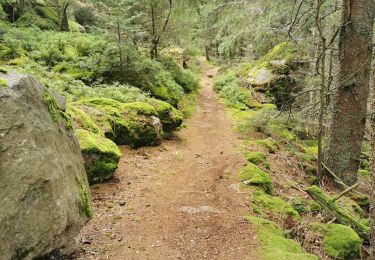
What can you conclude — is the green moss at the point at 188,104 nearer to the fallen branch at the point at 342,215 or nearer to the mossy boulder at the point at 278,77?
the mossy boulder at the point at 278,77

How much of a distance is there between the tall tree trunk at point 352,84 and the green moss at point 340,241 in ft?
9.26

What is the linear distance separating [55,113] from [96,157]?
101 inches

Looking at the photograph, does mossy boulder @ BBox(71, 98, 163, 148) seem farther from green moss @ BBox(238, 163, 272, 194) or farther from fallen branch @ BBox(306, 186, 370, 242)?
fallen branch @ BBox(306, 186, 370, 242)

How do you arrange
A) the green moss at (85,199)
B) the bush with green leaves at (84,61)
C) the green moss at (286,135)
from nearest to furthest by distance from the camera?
the green moss at (85,199), the green moss at (286,135), the bush with green leaves at (84,61)

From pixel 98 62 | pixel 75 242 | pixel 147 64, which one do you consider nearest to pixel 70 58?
pixel 98 62

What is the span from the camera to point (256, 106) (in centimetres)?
1991

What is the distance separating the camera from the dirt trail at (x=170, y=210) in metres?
5.03

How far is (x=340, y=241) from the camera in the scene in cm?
604

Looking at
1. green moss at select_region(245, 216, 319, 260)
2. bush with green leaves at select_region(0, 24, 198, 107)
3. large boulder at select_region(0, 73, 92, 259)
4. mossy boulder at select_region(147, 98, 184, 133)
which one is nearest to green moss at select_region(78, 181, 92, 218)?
large boulder at select_region(0, 73, 92, 259)

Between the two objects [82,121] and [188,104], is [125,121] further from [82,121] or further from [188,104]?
[188,104]

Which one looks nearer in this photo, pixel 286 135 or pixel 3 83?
pixel 3 83

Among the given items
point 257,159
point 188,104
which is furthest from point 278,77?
point 257,159

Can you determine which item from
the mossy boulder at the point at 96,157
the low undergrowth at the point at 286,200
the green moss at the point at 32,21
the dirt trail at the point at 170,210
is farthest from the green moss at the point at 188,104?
the green moss at the point at 32,21

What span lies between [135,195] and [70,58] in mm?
10770
